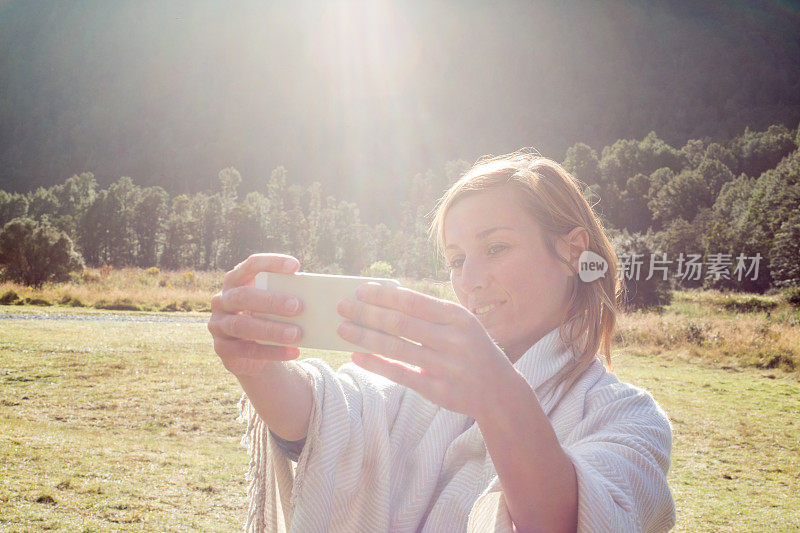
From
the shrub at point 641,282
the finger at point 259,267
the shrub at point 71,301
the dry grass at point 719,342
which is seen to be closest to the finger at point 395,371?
the finger at point 259,267

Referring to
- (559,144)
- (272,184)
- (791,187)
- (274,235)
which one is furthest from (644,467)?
(559,144)

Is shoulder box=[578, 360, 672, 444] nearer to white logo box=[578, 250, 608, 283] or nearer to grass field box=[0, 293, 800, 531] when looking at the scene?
white logo box=[578, 250, 608, 283]

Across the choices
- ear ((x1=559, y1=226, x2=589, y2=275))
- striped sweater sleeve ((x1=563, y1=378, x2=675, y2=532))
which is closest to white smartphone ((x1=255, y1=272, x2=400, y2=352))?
striped sweater sleeve ((x1=563, y1=378, x2=675, y2=532))

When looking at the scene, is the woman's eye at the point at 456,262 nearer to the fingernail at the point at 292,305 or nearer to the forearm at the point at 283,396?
the forearm at the point at 283,396

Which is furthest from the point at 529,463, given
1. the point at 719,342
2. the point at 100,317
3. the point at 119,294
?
the point at 119,294

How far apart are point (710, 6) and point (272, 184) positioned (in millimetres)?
114695

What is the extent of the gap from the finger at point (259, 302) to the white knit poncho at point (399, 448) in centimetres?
44

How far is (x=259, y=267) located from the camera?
1051 mm

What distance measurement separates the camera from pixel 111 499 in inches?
131

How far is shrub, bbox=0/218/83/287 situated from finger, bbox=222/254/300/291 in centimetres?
1859

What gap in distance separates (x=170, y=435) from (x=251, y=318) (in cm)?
447

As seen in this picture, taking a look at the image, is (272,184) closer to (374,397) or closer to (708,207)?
(708,207)

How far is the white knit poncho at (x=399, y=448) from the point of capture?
126 centimetres

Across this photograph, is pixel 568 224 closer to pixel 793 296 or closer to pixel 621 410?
pixel 621 410
